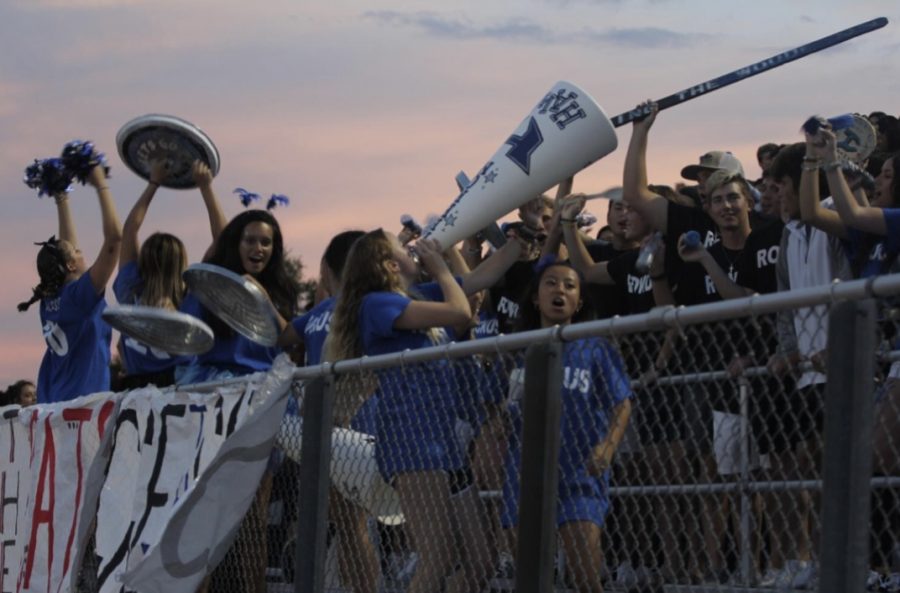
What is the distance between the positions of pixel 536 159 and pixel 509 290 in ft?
4.76

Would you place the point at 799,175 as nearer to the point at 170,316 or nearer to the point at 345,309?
the point at 345,309

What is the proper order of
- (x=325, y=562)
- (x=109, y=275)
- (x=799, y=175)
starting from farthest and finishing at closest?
1. (x=109, y=275)
2. (x=799, y=175)
3. (x=325, y=562)

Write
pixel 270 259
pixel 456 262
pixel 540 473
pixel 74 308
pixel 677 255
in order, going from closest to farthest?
pixel 540 473
pixel 677 255
pixel 270 259
pixel 456 262
pixel 74 308

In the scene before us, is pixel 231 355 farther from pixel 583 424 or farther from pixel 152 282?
pixel 583 424

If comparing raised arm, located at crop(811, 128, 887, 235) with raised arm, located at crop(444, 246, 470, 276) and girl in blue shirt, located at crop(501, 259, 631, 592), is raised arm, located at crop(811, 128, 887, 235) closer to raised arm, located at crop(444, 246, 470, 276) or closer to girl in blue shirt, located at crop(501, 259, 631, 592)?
girl in blue shirt, located at crop(501, 259, 631, 592)

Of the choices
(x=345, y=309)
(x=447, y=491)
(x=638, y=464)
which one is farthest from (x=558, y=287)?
(x=638, y=464)

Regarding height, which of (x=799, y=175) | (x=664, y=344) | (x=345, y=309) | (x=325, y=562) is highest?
(x=799, y=175)

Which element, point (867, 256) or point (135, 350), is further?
point (135, 350)

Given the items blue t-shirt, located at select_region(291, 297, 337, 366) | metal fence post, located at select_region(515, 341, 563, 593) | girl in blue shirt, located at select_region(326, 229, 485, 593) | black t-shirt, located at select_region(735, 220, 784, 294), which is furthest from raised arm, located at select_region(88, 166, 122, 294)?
metal fence post, located at select_region(515, 341, 563, 593)

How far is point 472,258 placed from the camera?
9.41 m

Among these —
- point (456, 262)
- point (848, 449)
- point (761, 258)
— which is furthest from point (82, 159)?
point (848, 449)

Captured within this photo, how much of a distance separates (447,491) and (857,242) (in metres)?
1.83

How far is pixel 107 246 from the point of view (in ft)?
28.1

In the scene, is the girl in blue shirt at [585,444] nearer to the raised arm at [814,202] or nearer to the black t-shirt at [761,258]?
the raised arm at [814,202]
